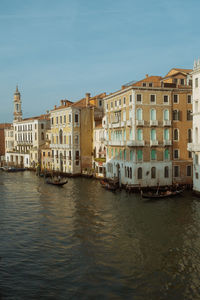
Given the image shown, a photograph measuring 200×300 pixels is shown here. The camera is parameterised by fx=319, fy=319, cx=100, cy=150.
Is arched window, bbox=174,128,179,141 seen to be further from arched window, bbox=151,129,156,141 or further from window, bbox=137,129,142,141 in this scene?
window, bbox=137,129,142,141

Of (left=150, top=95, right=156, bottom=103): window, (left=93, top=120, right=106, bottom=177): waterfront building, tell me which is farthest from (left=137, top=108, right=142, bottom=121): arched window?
(left=93, top=120, right=106, bottom=177): waterfront building

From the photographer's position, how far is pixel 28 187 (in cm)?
4259

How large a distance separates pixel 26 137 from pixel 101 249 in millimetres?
55754

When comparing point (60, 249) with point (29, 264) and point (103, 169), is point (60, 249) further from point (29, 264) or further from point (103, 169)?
point (103, 169)

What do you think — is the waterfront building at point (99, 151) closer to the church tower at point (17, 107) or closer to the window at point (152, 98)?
the window at point (152, 98)

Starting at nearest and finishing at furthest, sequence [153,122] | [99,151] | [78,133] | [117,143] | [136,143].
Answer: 1. [136,143]
2. [153,122]
3. [117,143]
4. [99,151]
5. [78,133]

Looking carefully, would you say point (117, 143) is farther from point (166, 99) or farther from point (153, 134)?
point (166, 99)

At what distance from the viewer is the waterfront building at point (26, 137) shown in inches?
2635

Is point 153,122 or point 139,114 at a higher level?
point 139,114

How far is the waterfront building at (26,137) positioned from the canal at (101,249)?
35686 millimetres

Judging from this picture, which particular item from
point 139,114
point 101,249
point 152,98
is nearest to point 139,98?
point 152,98

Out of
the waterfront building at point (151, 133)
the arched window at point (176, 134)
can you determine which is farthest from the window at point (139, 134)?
the arched window at point (176, 134)

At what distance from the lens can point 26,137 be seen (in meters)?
71.4

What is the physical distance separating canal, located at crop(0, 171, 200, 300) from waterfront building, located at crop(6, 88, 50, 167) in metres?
35.7
